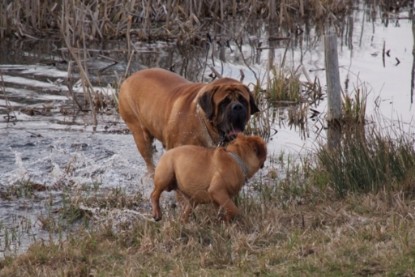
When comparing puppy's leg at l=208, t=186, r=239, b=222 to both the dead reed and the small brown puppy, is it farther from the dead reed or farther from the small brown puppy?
the dead reed

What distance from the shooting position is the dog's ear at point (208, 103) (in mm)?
8555

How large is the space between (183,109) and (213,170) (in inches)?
47.0

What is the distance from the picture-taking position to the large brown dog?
8570mm

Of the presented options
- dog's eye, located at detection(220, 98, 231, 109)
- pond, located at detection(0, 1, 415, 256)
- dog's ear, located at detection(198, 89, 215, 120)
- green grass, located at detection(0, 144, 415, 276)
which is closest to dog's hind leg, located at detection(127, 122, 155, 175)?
pond, located at detection(0, 1, 415, 256)

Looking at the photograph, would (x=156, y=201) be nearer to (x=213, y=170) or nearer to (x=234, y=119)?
(x=213, y=170)

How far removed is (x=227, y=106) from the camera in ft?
28.0

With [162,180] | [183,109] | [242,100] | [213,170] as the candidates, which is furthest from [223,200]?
[183,109]

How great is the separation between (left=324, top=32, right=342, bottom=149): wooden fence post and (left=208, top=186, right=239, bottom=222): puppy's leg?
395 centimetres

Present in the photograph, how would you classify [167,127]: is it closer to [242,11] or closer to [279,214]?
[279,214]

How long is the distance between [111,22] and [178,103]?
10141 mm

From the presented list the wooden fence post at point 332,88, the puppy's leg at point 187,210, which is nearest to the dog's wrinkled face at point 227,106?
the puppy's leg at point 187,210

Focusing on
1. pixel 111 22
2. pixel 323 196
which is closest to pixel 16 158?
pixel 323 196

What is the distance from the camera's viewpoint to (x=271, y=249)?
687 cm

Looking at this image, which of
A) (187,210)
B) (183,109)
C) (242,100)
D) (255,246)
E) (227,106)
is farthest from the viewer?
(183,109)
